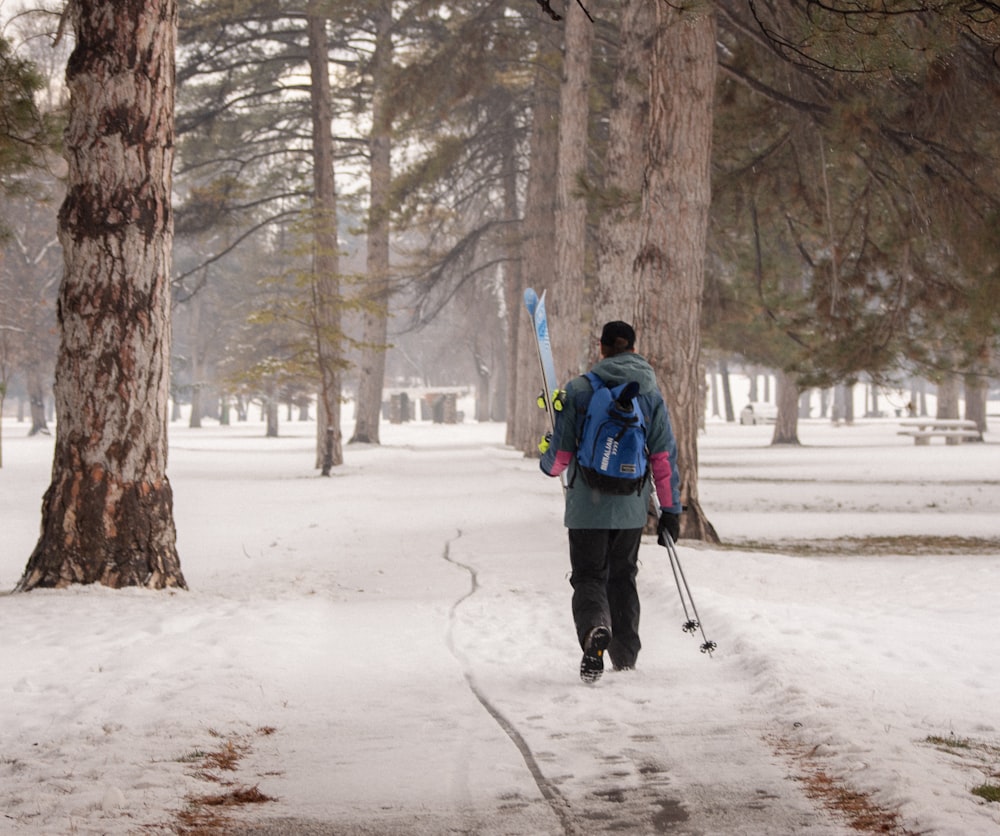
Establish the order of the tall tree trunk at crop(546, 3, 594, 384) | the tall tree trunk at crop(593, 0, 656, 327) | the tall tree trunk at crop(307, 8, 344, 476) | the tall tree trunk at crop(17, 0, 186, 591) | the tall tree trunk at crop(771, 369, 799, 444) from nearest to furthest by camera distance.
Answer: the tall tree trunk at crop(17, 0, 186, 591) < the tall tree trunk at crop(593, 0, 656, 327) < the tall tree trunk at crop(546, 3, 594, 384) < the tall tree trunk at crop(307, 8, 344, 476) < the tall tree trunk at crop(771, 369, 799, 444)

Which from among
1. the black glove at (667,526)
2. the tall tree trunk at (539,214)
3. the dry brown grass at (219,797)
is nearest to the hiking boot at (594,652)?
the black glove at (667,526)

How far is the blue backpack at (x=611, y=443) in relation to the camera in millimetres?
5996

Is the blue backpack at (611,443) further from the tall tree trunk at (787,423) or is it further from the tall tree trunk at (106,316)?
the tall tree trunk at (787,423)

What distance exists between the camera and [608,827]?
3.77 meters

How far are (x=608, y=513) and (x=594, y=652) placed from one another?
71 centimetres

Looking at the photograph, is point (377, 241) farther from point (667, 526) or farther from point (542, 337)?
point (667, 526)

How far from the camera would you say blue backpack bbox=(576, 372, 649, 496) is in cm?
600

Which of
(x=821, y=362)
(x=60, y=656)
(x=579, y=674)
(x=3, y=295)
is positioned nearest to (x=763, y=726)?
(x=579, y=674)

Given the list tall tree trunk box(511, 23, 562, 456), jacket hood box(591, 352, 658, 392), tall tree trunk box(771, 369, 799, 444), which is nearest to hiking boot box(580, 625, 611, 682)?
jacket hood box(591, 352, 658, 392)

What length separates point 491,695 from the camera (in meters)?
5.78

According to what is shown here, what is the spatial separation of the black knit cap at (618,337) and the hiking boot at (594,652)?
151cm

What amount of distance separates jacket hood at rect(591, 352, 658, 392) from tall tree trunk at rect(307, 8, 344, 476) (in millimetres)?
16172

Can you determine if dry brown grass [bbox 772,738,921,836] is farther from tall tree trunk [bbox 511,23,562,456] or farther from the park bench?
the park bench

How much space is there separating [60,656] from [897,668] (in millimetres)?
4474
